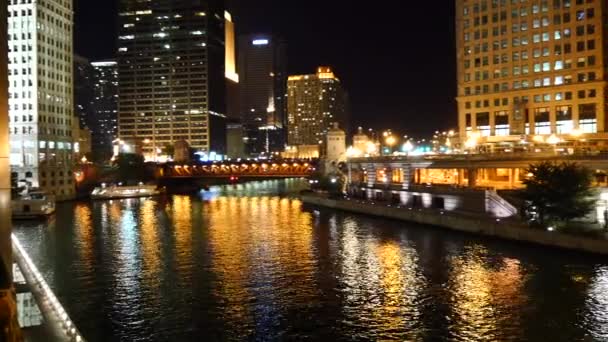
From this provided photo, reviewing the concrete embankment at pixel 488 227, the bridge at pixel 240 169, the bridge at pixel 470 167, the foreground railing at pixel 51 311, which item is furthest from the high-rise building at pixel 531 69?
the foreground railing at pixel 51 311

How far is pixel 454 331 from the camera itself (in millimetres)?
31984

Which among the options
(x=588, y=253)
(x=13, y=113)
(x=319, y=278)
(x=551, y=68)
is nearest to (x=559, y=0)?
(x=551, y=68)

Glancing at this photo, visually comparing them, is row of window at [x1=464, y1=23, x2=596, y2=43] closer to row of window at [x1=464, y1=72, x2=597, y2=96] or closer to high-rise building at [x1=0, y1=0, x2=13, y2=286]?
row of window at [x1=464, y1=72, x2=597, y2=96]

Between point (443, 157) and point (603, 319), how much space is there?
190 feet

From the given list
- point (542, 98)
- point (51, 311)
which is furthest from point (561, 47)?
point (51, 311)

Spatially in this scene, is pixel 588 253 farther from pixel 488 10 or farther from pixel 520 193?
pixel 488 10

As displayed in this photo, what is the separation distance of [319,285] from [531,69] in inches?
3537

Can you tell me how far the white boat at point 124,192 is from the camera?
137 meters

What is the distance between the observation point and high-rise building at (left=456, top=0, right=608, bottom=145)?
364 feet

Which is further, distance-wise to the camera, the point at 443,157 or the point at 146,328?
the point at 443,157

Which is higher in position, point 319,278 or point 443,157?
point 443,157

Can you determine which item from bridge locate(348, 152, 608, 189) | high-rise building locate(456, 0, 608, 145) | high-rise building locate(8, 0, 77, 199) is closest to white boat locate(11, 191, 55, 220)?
high-rise building locate(8, 0, 77, 199)

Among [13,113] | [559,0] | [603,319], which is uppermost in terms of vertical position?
[559,0]

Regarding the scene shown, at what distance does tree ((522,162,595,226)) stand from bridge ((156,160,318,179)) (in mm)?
93561
